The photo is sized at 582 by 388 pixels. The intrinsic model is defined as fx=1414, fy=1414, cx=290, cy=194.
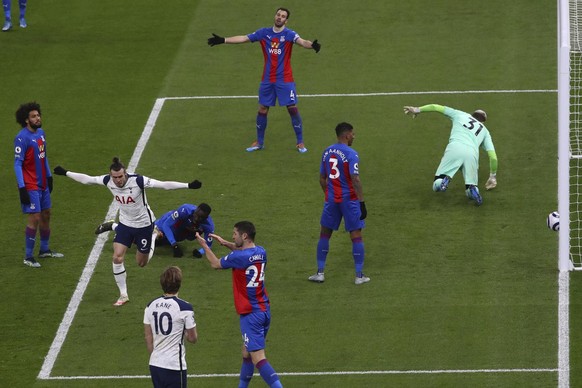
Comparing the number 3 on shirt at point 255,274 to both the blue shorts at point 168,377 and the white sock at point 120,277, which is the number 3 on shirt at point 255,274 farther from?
the white sock at point 120,277

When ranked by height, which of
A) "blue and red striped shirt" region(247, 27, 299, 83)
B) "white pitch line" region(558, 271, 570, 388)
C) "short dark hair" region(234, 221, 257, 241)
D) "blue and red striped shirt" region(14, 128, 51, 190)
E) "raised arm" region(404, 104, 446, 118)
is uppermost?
"blue and red striped shirt" region(247, 27, 299, 83)

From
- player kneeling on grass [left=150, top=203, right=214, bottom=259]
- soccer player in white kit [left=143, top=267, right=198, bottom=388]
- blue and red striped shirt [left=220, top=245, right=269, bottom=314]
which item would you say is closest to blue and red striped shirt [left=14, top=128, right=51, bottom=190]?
player kneeling on grass [left=150, top=203, right=214, bottom=259]

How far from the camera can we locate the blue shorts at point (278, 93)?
24.7 meters

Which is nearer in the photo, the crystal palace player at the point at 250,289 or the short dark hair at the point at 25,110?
the crystal palace player at the point at 250,289

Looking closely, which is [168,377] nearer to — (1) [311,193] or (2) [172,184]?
(2) [172,184]

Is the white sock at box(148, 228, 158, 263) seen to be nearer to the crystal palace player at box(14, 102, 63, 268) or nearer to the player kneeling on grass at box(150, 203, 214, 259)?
the player kneeling on grass at box(150, 203, 214, 259)

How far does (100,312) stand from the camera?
19.5 m

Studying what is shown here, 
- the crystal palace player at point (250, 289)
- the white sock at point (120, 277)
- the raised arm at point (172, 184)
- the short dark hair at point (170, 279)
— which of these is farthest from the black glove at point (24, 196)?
the short dark hair at point (170, 279)

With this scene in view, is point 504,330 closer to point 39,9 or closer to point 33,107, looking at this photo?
point 33,107

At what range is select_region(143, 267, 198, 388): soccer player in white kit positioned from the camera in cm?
1512

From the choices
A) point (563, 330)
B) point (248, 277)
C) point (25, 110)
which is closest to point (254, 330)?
point (248, 277)

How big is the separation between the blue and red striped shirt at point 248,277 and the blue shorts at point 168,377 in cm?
144

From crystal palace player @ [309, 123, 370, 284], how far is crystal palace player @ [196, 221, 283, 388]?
329cm

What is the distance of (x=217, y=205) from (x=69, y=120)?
211 inches
